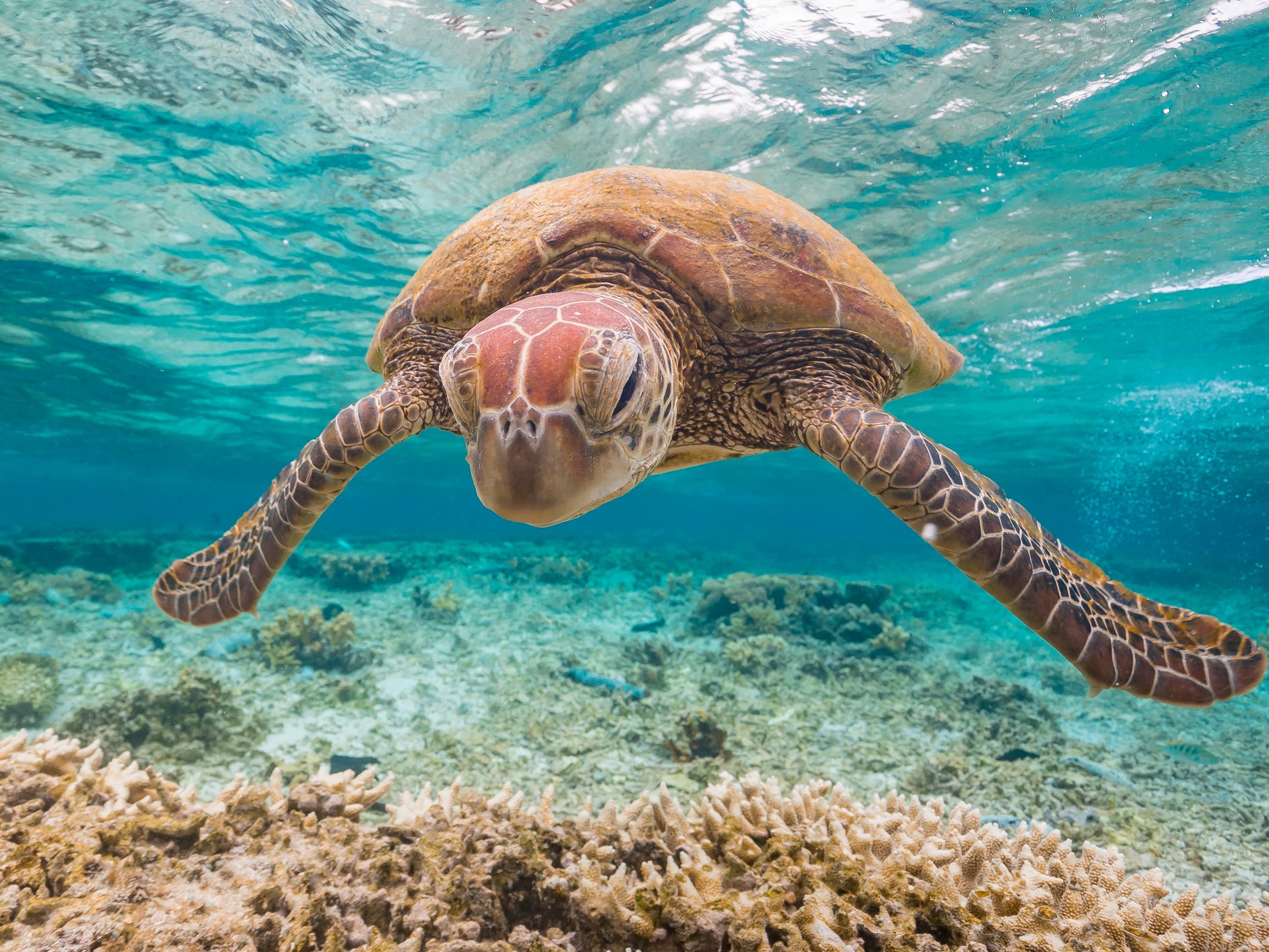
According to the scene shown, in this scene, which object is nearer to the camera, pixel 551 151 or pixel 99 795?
pixel 99 795

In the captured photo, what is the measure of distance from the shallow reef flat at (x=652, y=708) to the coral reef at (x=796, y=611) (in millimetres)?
46

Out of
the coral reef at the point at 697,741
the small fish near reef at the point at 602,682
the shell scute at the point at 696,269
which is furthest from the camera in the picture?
the small fish near reef at the point at 602,682

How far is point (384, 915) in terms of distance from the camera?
1.70m

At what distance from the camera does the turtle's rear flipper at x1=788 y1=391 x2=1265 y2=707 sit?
242cm

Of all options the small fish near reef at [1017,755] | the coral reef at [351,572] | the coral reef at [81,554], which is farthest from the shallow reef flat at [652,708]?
the coral reef at [81,554]

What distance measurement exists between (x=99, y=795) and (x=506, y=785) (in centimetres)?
162

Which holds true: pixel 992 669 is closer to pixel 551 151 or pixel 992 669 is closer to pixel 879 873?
pixel 879 873

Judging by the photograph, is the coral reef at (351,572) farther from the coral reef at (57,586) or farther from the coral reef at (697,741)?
the coral reef at (697,741)

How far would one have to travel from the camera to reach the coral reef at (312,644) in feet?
23.2

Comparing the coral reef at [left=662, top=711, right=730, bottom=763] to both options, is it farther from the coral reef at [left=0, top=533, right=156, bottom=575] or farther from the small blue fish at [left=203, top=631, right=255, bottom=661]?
the coral reef at [left=0, top=533, right=156, bottom=575]

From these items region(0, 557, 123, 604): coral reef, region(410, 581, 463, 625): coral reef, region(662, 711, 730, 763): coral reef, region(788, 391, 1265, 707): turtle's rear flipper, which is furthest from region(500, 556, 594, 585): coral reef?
region(788, 391, 1265, 707): turtle's rear flipper

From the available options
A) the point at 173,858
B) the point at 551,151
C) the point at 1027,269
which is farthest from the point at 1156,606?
the point at 1027,269

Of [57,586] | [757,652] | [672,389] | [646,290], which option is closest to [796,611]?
[757,652]

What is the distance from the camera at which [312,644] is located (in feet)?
24.3
